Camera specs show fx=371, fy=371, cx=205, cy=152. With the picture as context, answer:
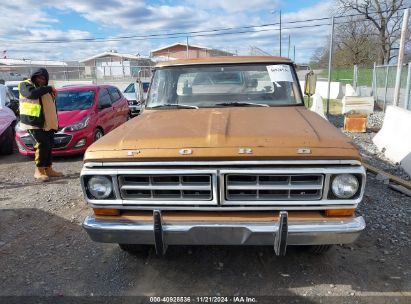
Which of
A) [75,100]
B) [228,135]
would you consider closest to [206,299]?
[228,135]

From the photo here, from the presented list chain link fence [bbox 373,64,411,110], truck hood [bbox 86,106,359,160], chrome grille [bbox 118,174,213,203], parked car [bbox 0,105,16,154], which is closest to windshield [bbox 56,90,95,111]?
parked car [bbox 0,105,16,154]

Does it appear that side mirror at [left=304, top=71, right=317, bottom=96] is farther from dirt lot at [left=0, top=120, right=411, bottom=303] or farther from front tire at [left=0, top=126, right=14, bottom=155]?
front tire at [left=0, top=126, right=14, bottom=155]

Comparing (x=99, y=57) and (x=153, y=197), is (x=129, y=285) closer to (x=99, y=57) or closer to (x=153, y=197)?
(x=153, y=197)

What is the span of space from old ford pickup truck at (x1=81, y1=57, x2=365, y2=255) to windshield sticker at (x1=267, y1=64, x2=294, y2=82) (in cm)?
136

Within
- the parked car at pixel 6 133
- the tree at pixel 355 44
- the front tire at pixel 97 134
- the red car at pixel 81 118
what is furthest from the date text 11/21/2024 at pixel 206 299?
the tree at pixel 355 44

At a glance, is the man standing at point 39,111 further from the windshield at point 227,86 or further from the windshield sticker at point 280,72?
the windshield sticker at point 280,72

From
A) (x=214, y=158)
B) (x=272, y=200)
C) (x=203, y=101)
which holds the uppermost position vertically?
(x=203, y=101)

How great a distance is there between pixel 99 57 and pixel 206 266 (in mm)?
59973

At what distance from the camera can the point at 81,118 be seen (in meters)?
8.35

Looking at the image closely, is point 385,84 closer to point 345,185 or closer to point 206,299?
point 345,185

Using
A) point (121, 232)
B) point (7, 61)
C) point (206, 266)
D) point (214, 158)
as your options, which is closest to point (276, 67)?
point (214, 158)

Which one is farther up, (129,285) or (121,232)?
(121,232)

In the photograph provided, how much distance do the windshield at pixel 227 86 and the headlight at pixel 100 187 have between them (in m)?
1.64

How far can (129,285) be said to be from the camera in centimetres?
343
